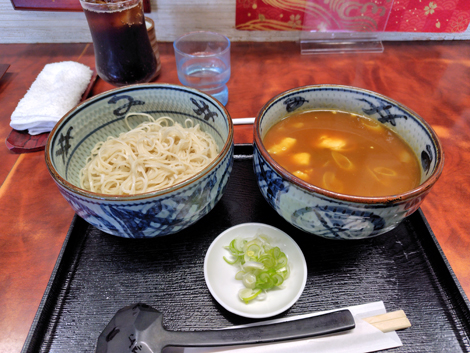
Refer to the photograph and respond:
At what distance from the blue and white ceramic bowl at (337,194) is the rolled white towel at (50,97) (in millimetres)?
1096

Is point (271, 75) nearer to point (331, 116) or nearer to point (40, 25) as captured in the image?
point (331, 116)

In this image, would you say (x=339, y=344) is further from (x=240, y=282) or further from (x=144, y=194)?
(x=144, y=194)

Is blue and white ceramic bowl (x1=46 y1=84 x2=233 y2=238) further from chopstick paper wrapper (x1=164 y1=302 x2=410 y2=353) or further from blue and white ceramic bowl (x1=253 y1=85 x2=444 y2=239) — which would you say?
chopstick paper wrapper (x1=164 y1=302 x2=410 y2=353)

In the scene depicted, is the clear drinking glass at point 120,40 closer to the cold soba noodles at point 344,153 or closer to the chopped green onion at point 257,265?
the cold soba noodles at point 344,153

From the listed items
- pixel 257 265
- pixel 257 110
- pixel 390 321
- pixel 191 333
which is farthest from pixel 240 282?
pixel 257 110

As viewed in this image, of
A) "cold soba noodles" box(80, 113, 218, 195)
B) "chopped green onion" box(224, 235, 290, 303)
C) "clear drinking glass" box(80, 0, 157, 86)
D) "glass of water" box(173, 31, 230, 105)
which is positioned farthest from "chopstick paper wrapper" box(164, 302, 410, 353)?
"clear drinking glass" box(80, 0, 157, 86)

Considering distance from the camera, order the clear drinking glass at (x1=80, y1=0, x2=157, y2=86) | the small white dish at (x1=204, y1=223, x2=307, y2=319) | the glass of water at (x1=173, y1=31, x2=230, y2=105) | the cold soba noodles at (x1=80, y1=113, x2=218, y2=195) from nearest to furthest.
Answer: the small white dish at (x1=204, y1=223, x2=307, y2=319), the cold soba noodles at (x1=80, y1=113, x2=218, y2=195), the clear drinking glass at (x1=80, y1=0, x2=157, y2=86), the glass of water at (x1=173, y1=31, x2=230, y2=105)

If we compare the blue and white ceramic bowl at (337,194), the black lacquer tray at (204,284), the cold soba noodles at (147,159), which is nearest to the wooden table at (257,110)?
the black lacquer tray at (204,284)

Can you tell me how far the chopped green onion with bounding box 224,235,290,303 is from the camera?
942 mm

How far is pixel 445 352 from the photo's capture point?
84 cm

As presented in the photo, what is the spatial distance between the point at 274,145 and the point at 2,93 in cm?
175

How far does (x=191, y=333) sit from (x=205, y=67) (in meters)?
1.44

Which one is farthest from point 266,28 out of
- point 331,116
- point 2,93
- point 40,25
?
point 2,93

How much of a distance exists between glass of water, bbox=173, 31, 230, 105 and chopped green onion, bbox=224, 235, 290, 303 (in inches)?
37.4
